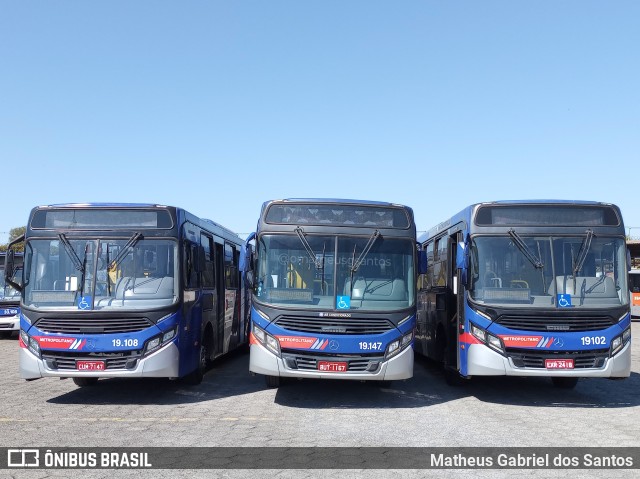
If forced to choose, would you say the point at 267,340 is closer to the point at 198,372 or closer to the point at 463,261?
the point at 198,372

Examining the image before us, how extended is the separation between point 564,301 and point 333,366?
146 inches

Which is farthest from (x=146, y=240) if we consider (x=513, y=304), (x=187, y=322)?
(x=513, y=304)

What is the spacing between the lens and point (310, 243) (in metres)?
11.4

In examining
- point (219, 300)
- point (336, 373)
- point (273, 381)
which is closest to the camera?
point (336, 373)

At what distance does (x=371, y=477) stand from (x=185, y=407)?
189 inches

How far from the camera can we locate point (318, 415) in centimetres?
1012

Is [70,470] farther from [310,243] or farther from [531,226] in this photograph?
[531,226]

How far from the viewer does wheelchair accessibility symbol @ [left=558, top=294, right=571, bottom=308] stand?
439 inches

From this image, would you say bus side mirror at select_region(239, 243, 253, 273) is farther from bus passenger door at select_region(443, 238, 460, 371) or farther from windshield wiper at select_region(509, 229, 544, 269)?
windshield wiper at select_region(509, 229, 544, 269)

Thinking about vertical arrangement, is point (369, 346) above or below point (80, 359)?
above

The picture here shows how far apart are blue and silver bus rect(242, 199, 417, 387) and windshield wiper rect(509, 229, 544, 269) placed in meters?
1.57

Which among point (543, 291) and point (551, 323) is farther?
point (543, 291)

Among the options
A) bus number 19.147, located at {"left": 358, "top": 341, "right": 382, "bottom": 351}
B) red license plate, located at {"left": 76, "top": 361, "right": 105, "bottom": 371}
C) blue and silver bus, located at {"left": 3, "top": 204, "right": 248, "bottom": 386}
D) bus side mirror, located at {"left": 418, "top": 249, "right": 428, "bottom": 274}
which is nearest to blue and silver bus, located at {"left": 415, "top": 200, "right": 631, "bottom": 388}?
bus side mirror, located at {"left": 418, "top": 249, "right": 428, "bottom": 274}

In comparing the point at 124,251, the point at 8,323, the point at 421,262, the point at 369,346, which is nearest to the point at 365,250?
the point at 421,262
